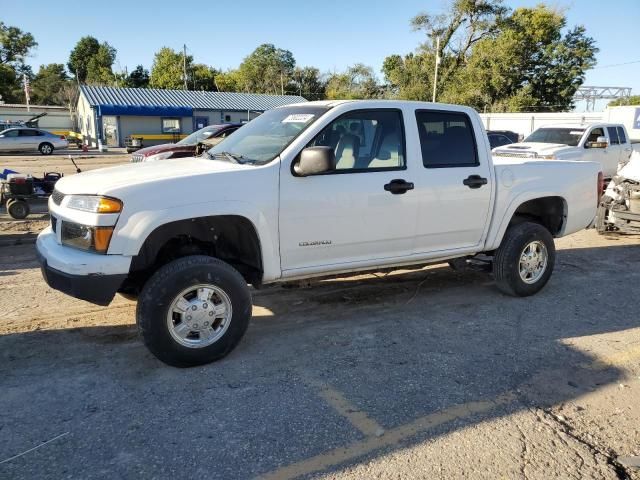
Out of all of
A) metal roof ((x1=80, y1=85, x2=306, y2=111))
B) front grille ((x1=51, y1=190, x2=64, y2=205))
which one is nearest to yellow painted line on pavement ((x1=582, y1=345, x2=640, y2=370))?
front grille ((x1=51, y1=190, x2=64, y2=205))

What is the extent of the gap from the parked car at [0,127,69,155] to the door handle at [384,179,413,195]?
3114 centimetres

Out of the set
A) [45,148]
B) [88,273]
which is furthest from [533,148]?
[45,148]

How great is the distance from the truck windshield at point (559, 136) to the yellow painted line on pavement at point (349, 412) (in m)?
12.1

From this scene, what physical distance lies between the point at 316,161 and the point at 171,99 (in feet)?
144

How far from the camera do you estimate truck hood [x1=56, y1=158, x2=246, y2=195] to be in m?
3.62

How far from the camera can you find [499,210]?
17.1 ft

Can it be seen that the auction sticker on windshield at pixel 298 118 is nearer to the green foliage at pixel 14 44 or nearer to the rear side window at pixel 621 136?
the rear side window at pixel 621 136

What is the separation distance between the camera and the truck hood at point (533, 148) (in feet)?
40.3

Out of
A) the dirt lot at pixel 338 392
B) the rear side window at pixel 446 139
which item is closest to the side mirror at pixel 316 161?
the rear side window at pixel 446 139

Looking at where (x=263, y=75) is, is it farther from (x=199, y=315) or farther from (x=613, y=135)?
(x=199, y=315)

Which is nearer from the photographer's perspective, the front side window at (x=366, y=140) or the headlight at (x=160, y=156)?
the front side window at (x=366, y=140)

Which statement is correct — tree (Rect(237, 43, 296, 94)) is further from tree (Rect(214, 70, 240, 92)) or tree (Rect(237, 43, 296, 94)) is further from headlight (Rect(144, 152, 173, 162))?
headlight (Rect(144, 152, 173, 162))

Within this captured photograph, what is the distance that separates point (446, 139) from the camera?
492 centimetres

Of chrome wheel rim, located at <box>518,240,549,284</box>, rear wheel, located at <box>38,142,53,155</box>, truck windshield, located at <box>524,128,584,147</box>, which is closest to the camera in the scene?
chrome wheel rim, located at <box>518,240,549,284</box>
